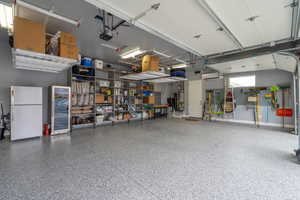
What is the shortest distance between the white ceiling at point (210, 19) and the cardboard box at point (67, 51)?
1.64 meters

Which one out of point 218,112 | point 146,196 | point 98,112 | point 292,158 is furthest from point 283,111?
point 98,112

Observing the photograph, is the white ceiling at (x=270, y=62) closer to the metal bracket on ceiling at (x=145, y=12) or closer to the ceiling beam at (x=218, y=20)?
the ceiling beam at (x=218, y=20)

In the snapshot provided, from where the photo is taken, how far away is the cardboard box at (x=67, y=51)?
3348 millimetres

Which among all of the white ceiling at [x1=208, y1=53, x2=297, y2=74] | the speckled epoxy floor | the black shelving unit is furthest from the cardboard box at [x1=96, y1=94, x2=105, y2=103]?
the white ceiling at [x1=208, y1=53, x2=297, y2=74]

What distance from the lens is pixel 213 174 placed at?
7.14 ft

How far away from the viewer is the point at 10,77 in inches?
173

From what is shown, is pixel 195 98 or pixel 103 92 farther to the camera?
pixel 195 98

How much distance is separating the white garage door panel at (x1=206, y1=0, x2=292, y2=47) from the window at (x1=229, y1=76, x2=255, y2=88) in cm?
365

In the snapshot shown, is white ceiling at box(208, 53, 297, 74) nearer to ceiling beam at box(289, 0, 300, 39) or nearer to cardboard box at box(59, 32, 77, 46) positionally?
ceiling beam at box(289, 0, 300, 39)

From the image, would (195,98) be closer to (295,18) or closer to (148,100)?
(148,100)

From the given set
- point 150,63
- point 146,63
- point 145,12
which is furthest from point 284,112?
point 145,12

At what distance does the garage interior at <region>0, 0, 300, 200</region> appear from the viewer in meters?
1.93

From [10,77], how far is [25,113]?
1.54 metres

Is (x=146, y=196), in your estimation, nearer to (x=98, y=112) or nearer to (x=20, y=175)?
(x=20, y=175)
